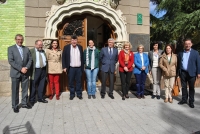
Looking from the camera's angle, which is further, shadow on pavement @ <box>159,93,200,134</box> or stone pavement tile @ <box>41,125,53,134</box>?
shadow on pavement @ <box>159,93,200,134</box>

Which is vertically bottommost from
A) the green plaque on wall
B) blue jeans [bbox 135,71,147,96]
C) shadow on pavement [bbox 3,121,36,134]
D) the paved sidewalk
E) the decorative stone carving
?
shadow on pavement [bbox 3,121,36,134]

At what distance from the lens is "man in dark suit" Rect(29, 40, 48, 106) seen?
502cm

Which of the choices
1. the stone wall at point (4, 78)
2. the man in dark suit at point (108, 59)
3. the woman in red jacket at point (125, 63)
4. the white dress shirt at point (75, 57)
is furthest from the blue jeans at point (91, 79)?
the stone wall at point (4, 78)

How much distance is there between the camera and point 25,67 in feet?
15.1

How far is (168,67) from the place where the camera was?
5223 millimetres

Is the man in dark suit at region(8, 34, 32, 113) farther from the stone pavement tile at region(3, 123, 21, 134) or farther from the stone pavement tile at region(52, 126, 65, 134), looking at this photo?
the stone pavement tile at region(52, 126, 65, 134)

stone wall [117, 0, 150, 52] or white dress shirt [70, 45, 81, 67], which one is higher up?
stone wall [117, 0, 150, 52]

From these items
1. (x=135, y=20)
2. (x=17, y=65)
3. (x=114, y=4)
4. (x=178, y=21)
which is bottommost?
(x=17, y=65)

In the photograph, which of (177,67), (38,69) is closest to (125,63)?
(177,67)

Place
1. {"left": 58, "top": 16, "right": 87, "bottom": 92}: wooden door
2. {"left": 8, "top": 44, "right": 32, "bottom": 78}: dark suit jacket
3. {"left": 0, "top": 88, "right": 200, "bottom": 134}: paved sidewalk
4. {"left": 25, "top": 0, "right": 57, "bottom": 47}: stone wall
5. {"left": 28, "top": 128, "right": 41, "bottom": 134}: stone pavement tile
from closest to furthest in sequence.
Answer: {"left": 28, "top": 128, "right": 41, "bottom": 134}: stone pavement tile
{"left": 0, "top": 88, "right": 200, "bottom": 134}: paved sidewalk
{"left": 8, "top": 44, "right": 32, "bottom": 78}: dark suit jacket
{"left": 25, "top": 0, "right": 57, "bottom": 47}: stone wall
{"left": 58, "top": 16, "right": 87, "bottom": 92}: wooden door

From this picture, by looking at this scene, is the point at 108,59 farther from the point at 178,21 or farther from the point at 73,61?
the point at 178,21

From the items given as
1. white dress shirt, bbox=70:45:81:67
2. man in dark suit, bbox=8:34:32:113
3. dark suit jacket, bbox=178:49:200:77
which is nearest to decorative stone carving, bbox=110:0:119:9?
white dress shirt, bbox=70:45:81:67

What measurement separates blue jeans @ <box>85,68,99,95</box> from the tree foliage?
7266 millimetres

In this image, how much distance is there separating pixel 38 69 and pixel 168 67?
3384mm
